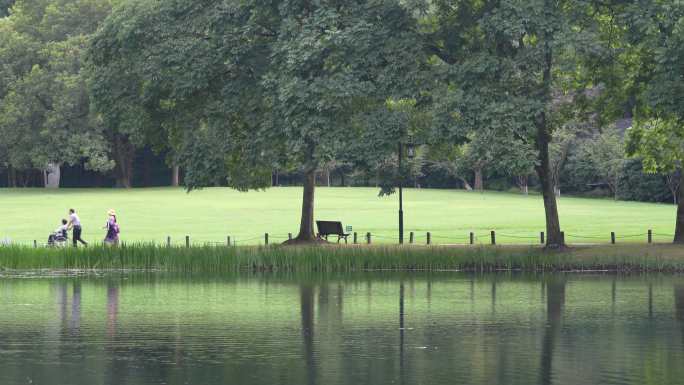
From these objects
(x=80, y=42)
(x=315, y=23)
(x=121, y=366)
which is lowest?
(x=121, y=366)

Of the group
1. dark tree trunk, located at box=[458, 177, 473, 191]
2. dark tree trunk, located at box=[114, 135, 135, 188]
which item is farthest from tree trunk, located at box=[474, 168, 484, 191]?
dark tree trunk, located at box=[114, 135, 135, 188]

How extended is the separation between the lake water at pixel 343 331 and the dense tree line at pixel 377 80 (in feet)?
21.4

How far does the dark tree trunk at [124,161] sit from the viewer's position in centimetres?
10471

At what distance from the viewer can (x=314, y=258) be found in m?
41.5

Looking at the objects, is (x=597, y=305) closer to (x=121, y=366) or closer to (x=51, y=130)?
(x=121, y=366)

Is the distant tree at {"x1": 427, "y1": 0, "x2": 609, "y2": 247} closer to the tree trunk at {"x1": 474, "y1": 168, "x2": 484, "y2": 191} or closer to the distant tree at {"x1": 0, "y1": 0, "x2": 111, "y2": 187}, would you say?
the distant tree at {"x1": 0, "y1": 0, "x2": 111, "y2": 187}

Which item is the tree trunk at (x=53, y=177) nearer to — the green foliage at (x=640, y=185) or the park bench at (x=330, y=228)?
the green foliage at (x=640, y=185)

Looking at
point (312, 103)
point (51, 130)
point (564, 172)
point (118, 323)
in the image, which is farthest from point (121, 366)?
point (564, 172)

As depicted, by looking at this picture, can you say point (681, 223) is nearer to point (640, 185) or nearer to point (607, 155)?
point (640, 185)

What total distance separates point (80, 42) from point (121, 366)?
8526 cm

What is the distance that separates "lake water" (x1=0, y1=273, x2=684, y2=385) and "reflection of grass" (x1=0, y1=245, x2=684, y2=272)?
12.7 ft

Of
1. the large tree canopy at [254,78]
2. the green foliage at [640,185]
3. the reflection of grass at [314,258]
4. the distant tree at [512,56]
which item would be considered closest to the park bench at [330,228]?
the large tree canopy at [254,78]

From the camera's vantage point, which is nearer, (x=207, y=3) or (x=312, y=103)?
(x=312, y=103)

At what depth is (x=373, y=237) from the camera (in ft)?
190
